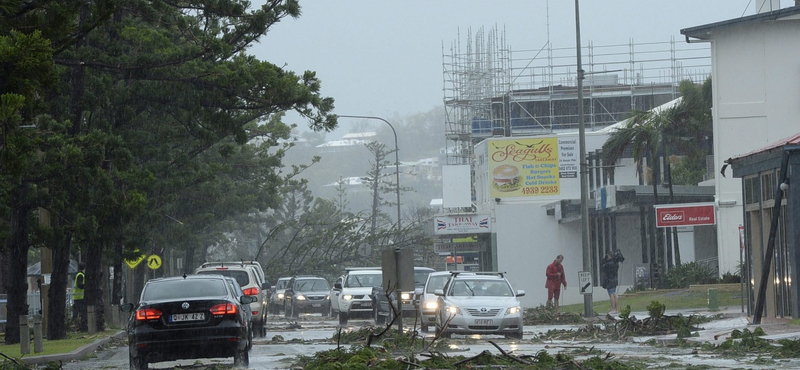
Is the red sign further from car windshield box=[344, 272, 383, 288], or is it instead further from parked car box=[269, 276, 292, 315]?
parked car box=[269, 276, 292, 315]

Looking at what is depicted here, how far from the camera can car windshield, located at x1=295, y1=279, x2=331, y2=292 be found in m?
43.4

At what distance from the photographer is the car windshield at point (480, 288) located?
24.0 m

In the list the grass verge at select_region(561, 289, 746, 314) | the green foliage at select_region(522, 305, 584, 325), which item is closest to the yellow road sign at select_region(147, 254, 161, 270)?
the grass verge at select_region(561, 289, 746, 314)

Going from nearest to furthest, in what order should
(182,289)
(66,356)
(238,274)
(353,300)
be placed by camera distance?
1. (182,289)
2. (66,356)
3. (238,274)
4. (353,300)

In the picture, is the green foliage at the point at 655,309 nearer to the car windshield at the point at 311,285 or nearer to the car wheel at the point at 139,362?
the car wheel at the point at 139,362

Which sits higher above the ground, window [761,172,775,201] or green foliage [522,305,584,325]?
window [761,172,775,201]

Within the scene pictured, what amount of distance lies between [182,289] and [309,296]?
26.1 m

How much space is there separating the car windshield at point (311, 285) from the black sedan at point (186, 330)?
1071 inches

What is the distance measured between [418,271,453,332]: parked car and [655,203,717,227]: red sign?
10232mm

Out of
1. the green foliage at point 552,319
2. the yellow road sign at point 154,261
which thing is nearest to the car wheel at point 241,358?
the green foliage at point 552,319

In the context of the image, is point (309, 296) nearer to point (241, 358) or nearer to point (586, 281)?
point (586, 281)

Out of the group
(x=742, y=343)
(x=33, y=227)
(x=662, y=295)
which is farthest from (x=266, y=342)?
(x=662, y=295)

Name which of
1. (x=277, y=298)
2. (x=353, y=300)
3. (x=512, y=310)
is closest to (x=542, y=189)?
(x=277, y=298)

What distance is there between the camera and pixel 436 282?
27.3m
